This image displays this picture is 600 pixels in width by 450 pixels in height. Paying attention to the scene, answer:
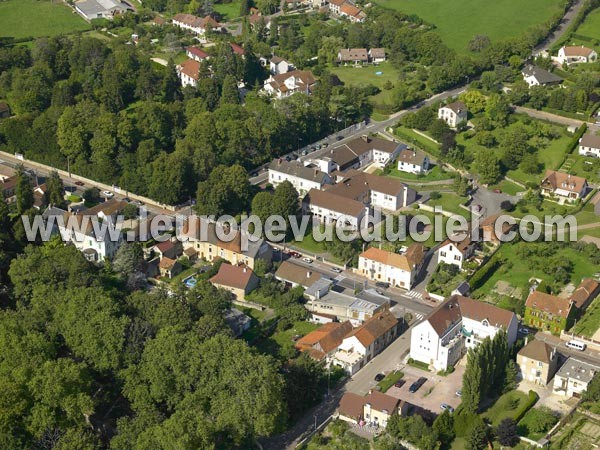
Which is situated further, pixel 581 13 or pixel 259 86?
pixel 581 13

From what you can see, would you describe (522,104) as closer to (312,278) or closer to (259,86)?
(259,86)

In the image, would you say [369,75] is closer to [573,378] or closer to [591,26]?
[591,26]

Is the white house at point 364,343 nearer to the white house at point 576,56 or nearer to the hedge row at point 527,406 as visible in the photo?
the hedge row at point 527,406

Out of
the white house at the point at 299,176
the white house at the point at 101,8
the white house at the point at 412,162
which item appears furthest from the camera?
the white house at the point at 101,8

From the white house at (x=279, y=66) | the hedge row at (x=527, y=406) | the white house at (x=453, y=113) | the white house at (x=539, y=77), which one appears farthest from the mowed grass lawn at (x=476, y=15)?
the hedge row at (x=527, y=406)

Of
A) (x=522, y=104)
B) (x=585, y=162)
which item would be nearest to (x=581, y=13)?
(x=522, y=104)
